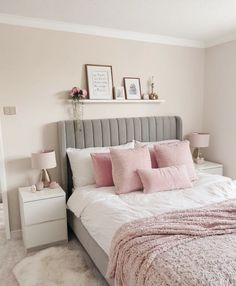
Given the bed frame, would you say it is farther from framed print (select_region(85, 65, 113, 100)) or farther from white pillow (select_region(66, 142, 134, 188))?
framed print (select_region(85, 65, 113, 100))

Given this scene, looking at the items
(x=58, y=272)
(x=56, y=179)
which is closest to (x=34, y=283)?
(x=58, y=272)

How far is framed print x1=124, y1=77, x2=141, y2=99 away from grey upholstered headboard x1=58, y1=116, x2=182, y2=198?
0.32 meters

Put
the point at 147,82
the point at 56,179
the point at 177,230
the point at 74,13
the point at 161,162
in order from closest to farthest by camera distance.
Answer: the point at 177,230 < the point at 74,13 < the point at 161,162 < the point at 56,179 < the point at 147,82

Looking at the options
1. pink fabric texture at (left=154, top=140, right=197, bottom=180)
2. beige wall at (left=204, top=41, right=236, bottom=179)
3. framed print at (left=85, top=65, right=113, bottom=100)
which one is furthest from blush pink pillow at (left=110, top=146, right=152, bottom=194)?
beige wall at (left=204, top=41, right=236, bottom=179)

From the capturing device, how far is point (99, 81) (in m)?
3.22

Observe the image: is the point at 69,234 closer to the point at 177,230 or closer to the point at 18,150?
the point at 18,150

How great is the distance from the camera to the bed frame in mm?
2959

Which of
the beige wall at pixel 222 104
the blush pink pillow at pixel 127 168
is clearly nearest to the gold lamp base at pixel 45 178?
the blush pink pillow at pixel 127 168

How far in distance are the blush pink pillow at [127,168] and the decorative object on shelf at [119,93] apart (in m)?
0.93

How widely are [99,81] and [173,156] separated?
4.34 feet

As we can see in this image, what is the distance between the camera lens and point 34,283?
2115mm

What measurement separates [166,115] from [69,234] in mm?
2139

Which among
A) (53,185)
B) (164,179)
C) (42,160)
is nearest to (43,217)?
(53,185)

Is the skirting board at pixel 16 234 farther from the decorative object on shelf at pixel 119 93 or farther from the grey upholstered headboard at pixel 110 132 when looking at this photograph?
the decorative object on shelf at pixel 119 93
